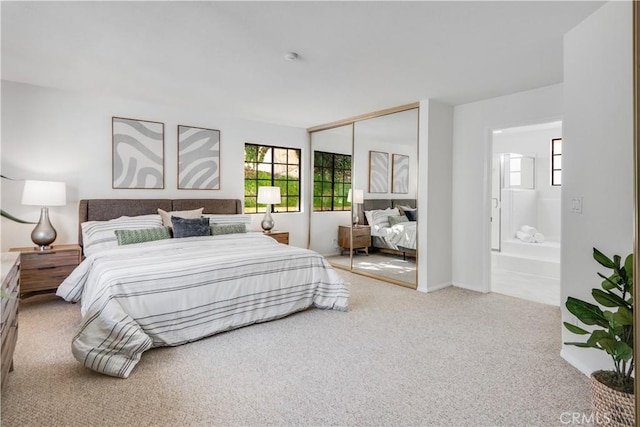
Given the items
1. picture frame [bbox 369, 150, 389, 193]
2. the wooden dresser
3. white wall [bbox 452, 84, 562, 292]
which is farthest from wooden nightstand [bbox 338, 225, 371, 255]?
the wooden dresser

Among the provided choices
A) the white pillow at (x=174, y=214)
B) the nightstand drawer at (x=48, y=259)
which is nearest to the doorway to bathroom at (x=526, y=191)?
the white pillow at (x=174, y=214)

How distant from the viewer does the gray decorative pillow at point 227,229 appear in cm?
429

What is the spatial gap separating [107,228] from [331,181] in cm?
314

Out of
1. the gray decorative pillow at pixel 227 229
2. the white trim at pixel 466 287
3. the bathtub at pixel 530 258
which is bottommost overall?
the white trim at pixel 466 287

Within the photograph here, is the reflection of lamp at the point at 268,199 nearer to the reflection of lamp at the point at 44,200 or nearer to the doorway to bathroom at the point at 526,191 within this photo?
the reflection of lamp at the point at 44,200

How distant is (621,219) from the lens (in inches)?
79.7

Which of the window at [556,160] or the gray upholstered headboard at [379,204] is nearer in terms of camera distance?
the gray upholstered headboard at [379,204]

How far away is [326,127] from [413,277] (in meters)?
2.75

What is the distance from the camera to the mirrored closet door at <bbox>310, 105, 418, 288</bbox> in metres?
4.51

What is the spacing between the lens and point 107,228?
12.2ft

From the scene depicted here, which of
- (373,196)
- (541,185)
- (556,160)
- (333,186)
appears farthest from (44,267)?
(556,160)

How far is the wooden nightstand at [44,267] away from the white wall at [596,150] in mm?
4513

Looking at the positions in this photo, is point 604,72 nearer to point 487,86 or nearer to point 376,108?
point 487,86

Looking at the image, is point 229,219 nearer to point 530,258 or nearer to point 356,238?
point 356,238
